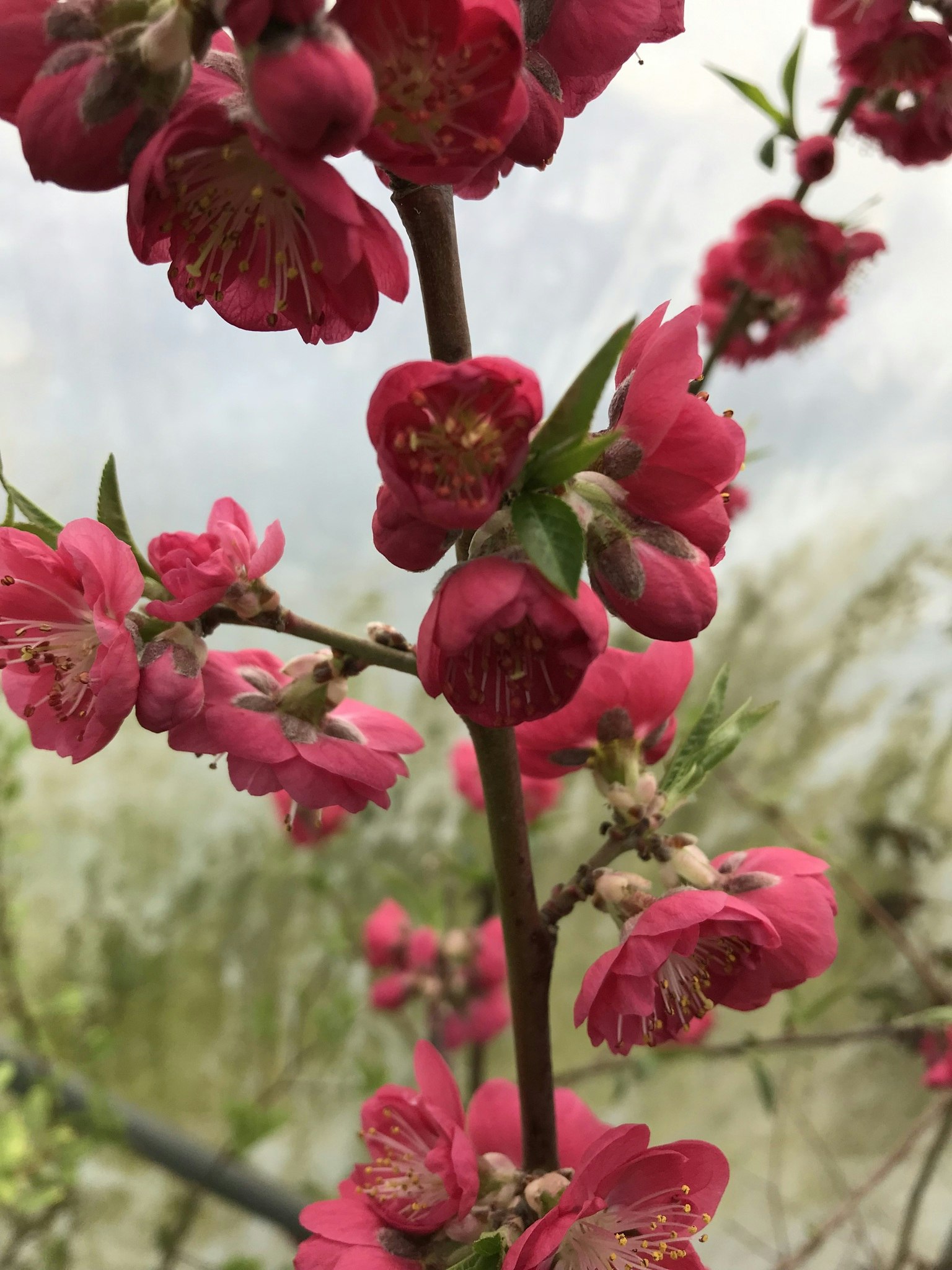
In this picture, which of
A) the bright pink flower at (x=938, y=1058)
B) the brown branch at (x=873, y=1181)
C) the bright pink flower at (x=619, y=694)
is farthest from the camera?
the bright pink flower at (x=938, y=1058)

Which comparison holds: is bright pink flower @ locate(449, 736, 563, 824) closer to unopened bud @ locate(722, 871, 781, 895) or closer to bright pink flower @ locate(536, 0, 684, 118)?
unopened bud @ locate(722, 871, 781, 895)

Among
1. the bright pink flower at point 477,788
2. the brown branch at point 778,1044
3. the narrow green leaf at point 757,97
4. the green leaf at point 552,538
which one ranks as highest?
the narrow green leaf at point 757,97

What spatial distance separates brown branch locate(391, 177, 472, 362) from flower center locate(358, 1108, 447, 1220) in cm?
37

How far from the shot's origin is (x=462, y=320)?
34 cm

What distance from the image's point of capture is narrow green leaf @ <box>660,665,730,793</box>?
44 cm

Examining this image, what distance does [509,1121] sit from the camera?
50 centimetres

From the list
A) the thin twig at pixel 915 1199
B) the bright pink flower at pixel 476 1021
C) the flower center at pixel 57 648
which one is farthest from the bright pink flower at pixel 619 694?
the bright pink flower at pixel 476 1021

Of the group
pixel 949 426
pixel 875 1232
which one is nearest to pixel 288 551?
pixel 949 426

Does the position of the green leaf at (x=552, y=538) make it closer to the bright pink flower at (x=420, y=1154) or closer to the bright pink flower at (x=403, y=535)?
the bright pink flower at (x=403, y=535)

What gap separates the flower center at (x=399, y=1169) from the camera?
42cm

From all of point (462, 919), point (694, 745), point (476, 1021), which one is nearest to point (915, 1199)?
point (476, 1021)

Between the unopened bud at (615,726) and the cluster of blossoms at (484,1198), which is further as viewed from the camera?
the unopened bud at (615,726)

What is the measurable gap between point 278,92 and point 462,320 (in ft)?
0.37

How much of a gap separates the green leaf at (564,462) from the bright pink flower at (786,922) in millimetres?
208
